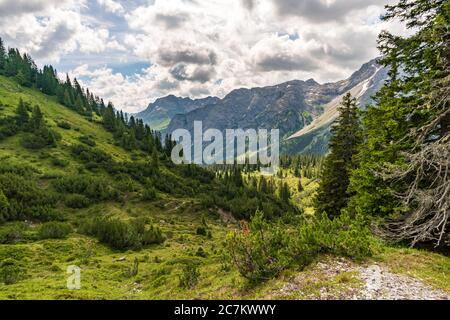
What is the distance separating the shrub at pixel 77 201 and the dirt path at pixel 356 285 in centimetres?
4793

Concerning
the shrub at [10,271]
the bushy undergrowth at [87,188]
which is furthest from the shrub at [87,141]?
the shrub at [10,271]

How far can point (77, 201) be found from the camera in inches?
2056

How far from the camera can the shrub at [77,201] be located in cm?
5147

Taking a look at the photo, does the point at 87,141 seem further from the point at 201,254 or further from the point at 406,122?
the point at 406,122

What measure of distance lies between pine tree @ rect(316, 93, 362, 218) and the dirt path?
21.2 metres

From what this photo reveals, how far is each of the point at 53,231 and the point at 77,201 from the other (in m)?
15.8

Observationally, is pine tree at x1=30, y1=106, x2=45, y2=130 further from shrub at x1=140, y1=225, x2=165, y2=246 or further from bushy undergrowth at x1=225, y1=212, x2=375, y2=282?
bushy undergrowth at x1=225, y1=212, x2=375, y2=282

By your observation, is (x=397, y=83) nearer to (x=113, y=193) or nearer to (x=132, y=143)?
(x=113, y=193)

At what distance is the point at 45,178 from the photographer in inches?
2362

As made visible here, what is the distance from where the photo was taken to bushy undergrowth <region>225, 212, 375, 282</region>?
41.2 ft

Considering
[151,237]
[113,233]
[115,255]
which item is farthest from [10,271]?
[151,237]

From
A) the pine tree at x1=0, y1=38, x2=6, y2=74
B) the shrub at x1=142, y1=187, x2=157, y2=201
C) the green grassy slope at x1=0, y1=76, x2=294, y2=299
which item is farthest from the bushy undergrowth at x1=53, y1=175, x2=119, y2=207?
the pine tree at x1=0, y1=38, x2=6, y2=74
